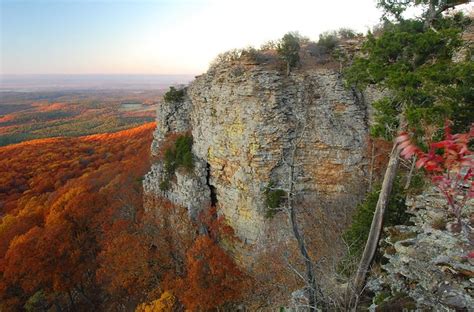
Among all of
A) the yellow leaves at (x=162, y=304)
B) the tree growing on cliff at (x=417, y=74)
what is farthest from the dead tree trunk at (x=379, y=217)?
the yellow leaves at (x=162, y=304)

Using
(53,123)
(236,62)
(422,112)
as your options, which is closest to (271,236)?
(236,62)

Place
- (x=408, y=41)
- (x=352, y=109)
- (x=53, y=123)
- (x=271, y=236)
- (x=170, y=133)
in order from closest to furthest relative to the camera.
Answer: (x=408, y=41)
(x=352, y=109)
(x=271, y=236)
(x=170, y=133)
(x=53, y=123)

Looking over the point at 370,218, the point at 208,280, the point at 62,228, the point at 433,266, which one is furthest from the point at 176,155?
the point at 433,266

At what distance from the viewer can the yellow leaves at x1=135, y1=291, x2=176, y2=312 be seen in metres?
19.6

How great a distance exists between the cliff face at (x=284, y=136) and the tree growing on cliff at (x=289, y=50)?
0.62m

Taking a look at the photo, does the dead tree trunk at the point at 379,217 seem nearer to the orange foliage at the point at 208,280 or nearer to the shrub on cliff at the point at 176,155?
the orange foliage at the point at 208,280

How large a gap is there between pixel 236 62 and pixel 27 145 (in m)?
54.3

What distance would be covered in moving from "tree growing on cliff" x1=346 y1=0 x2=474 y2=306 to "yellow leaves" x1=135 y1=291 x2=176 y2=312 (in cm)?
1518

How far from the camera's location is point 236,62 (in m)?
19.1

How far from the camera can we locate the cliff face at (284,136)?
17.2m

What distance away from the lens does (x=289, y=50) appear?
17.3 metres

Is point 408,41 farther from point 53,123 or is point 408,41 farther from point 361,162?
point 53,123

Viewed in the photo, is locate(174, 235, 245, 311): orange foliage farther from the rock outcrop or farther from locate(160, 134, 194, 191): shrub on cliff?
the rock outcrop

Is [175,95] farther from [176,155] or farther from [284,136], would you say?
[284,136]
